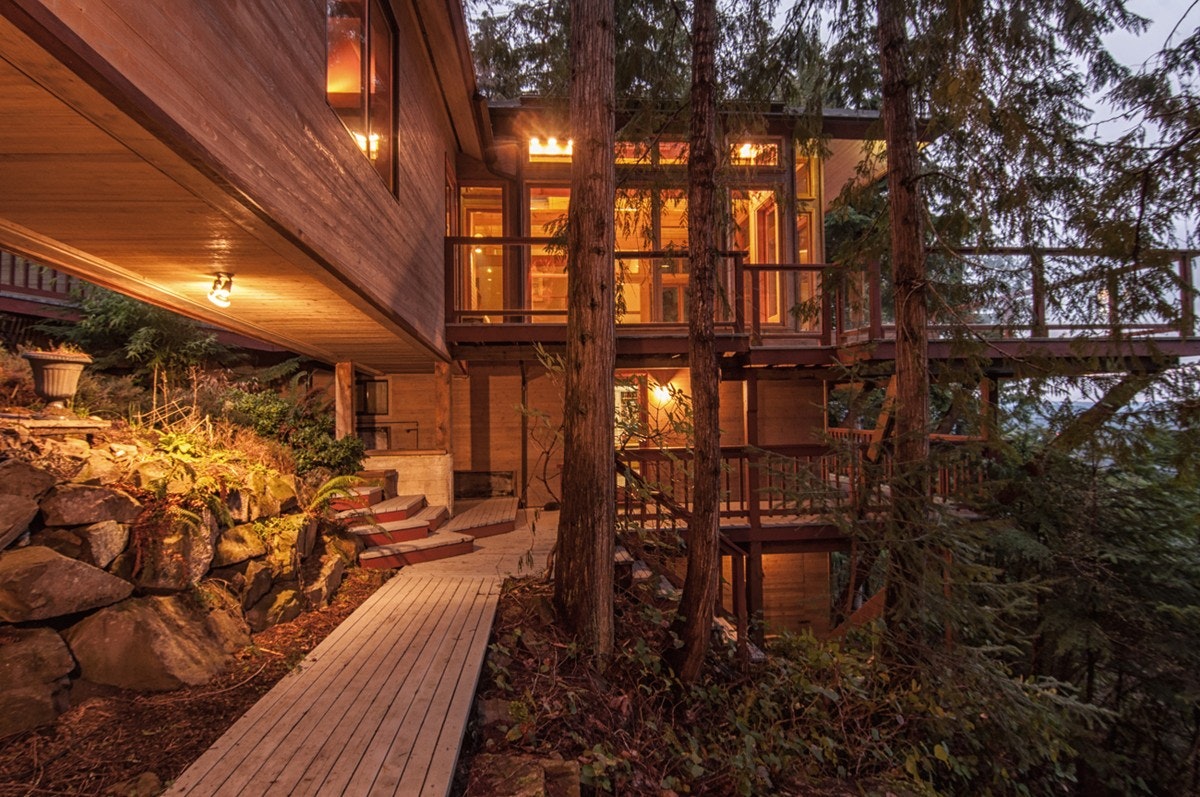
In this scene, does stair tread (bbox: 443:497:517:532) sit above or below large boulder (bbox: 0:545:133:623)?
below

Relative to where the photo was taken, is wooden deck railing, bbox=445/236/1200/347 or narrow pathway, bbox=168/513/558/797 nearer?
narrow pathway, bbox=168/513/558/797

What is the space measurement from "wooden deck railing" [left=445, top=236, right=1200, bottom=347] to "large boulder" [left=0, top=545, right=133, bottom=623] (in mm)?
4375

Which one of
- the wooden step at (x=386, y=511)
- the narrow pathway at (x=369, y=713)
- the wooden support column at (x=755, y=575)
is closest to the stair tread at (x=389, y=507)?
the wooden step at (x=386, y=511)

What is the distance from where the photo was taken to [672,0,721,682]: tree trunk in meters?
4.03

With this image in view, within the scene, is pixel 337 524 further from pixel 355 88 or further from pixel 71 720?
pixel 355 88

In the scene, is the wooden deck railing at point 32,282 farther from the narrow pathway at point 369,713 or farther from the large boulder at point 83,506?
the narrow pathway at point 369,713

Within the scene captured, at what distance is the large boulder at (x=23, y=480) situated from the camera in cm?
317

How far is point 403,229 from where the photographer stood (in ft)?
17.9

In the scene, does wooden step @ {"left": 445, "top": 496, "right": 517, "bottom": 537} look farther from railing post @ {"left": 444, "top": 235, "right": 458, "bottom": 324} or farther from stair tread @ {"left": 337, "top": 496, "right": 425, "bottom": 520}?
railing post @ {"left": 444, "top": 235, "right": 458, "bottom": 324}

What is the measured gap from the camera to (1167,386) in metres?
3.39

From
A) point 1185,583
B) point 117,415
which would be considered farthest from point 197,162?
point 1185,583

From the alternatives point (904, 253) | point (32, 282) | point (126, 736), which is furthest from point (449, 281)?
point (32, 282)

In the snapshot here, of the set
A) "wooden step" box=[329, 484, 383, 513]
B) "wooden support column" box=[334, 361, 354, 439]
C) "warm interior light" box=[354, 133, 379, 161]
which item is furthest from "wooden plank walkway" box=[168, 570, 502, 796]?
"wooden support column" box=[334, 361, 354, 439]

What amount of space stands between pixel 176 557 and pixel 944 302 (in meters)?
5.80
